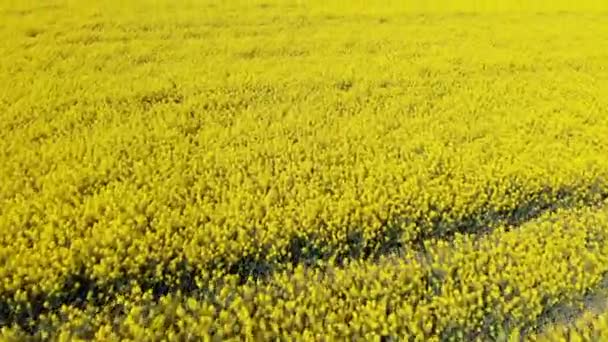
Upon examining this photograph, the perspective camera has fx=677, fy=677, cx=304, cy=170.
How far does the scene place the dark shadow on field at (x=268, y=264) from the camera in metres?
4.81

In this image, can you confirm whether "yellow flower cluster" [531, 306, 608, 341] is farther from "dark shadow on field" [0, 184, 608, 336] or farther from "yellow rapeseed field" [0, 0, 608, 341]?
"dark shadow on field" [0, 184, 608, 336]

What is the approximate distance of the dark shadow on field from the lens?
A: 189 inches

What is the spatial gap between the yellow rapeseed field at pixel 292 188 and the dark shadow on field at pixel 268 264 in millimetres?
18

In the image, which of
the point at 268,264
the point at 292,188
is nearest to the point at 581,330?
the point at 268,264

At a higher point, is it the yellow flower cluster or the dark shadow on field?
the dark shadow on field

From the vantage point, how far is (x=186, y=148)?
7.29 metres

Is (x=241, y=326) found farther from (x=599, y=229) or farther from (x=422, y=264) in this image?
(x=599, y=229)

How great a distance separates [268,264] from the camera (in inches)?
215

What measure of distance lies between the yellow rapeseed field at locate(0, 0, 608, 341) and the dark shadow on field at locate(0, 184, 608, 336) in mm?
18

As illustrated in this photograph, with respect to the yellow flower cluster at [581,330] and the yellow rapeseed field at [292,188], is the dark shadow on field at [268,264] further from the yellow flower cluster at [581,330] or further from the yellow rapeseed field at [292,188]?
the yellow flower cluster at [581,330]

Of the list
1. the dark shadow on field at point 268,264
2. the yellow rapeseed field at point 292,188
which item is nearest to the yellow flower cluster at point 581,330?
the yellow rapeseed field at point 292,188

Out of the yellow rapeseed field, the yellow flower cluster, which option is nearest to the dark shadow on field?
the yellow rapeseed field

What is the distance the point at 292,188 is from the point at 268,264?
121 centimetres

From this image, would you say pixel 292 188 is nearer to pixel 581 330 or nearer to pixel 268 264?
pixel 268 264
